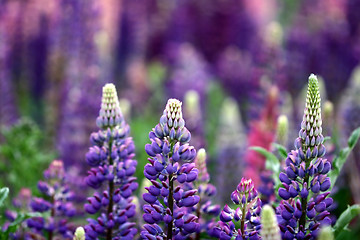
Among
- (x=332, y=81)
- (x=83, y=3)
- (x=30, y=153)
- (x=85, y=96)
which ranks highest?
(x=83, y=3)

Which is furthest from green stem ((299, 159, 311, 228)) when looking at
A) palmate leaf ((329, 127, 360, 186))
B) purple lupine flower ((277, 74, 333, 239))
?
palmate leaf ((329, 127, 360, 186))

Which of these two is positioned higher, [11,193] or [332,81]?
[332,81]

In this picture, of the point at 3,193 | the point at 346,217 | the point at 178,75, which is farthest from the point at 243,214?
the point at 178,75

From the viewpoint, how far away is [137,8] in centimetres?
425

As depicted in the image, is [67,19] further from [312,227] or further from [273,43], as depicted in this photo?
[312,227]

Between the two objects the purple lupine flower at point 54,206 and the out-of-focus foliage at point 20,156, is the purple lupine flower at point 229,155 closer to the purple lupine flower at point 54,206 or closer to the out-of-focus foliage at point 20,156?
the out-of-focus foliage at point 20,156

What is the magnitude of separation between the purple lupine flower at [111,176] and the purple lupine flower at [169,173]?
0.39 ft

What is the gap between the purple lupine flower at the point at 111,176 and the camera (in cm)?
130

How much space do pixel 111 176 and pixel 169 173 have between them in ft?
0.58

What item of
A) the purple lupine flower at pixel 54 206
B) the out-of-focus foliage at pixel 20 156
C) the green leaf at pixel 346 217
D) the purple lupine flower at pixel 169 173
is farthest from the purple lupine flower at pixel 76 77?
the green leaf at pixel 346 217

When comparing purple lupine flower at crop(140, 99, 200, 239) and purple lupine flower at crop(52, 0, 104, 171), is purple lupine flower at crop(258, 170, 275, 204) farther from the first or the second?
purple lupine flower at crop(52, 0, 104, 171)

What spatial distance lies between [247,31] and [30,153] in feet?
8.62

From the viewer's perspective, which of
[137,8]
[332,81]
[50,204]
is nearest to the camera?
[50,204]

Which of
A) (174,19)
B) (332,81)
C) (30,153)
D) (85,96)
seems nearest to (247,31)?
(174,19)
